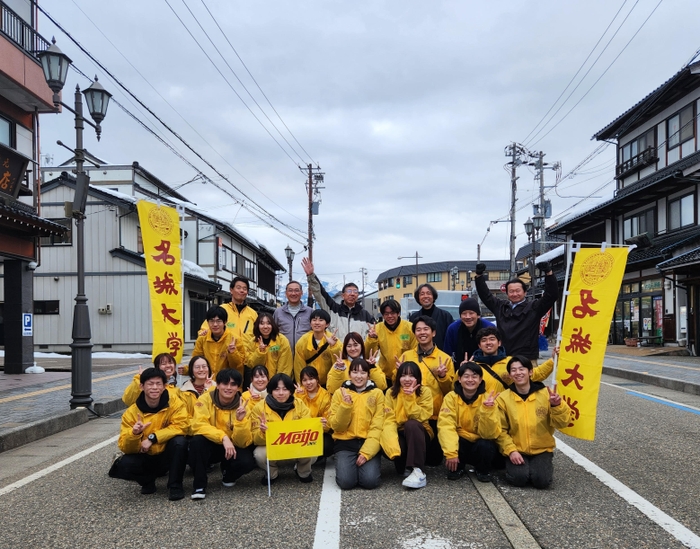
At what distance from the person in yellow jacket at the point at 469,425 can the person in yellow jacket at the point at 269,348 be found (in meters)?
2.12

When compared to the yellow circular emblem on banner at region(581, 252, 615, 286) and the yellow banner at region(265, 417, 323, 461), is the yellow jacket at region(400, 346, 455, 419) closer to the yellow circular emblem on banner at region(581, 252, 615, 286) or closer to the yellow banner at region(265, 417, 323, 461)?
the yellow banner at region(265, 417, 323, 461)

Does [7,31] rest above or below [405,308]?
above

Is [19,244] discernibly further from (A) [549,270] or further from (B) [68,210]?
(A) [549,270]

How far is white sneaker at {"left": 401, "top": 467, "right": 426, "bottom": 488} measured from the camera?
4.98m

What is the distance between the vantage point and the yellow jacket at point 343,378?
19.4 ft

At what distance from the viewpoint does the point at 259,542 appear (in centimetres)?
382

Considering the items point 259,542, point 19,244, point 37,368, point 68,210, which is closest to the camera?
point 259,542

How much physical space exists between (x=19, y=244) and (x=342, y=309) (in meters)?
10.2

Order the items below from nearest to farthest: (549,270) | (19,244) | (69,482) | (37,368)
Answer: (69,482), (549,270), (19,244), (37,368)

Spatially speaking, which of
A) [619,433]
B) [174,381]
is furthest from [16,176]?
[619,433]

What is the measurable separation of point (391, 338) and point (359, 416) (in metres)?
1.48

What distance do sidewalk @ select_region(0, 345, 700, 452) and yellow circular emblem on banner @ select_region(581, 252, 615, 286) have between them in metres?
7.36

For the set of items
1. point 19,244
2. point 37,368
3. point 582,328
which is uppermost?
point 19,244

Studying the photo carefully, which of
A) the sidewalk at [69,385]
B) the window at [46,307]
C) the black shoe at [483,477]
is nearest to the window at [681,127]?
the sidewalk at [69,385]
